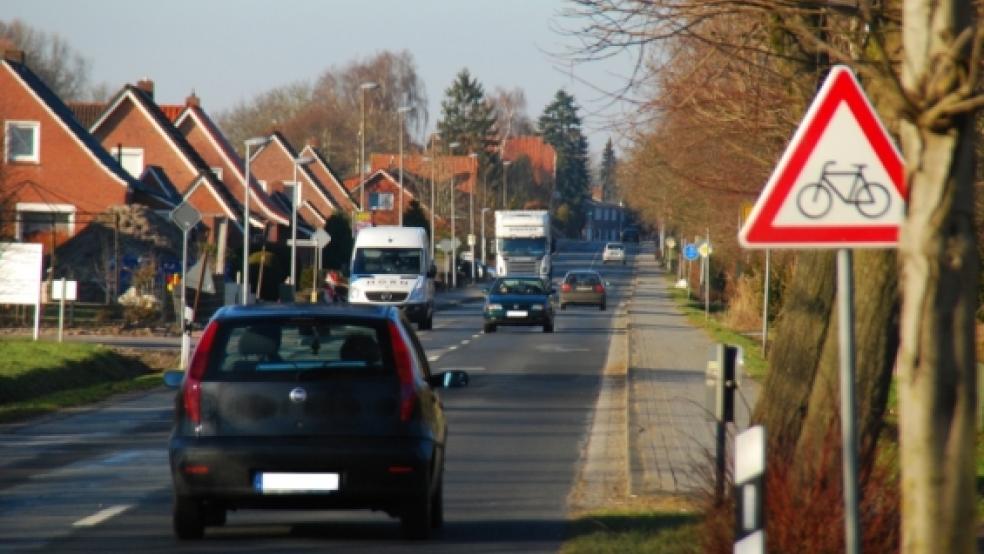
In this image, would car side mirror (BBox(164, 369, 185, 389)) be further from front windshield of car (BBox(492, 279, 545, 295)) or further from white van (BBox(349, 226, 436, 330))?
front windshield of car (BBox(492, 279, 545, 295))

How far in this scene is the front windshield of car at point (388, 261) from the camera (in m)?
45.4

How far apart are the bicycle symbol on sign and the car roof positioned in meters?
4.53

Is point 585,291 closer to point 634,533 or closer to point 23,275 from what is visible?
point 23,275

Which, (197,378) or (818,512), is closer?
(818,512)

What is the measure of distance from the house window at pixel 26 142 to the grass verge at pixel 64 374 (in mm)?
29627

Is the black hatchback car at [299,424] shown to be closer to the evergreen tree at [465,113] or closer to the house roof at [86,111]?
the house roof at [86,111]

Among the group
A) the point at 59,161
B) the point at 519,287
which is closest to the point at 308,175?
the point at 59,161

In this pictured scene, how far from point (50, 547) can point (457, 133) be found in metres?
125

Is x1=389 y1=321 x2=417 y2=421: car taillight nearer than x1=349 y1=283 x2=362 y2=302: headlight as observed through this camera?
Yes

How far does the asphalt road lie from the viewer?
34.7 ft

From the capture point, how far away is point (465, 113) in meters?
136

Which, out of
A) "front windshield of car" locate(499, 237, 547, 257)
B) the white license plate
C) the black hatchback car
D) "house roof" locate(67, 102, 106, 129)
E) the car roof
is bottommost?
the white license plate

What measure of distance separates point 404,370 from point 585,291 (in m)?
52.8

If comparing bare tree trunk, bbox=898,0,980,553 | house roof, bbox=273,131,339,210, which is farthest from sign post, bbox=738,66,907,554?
house roof, bbox=273,131,339,210
